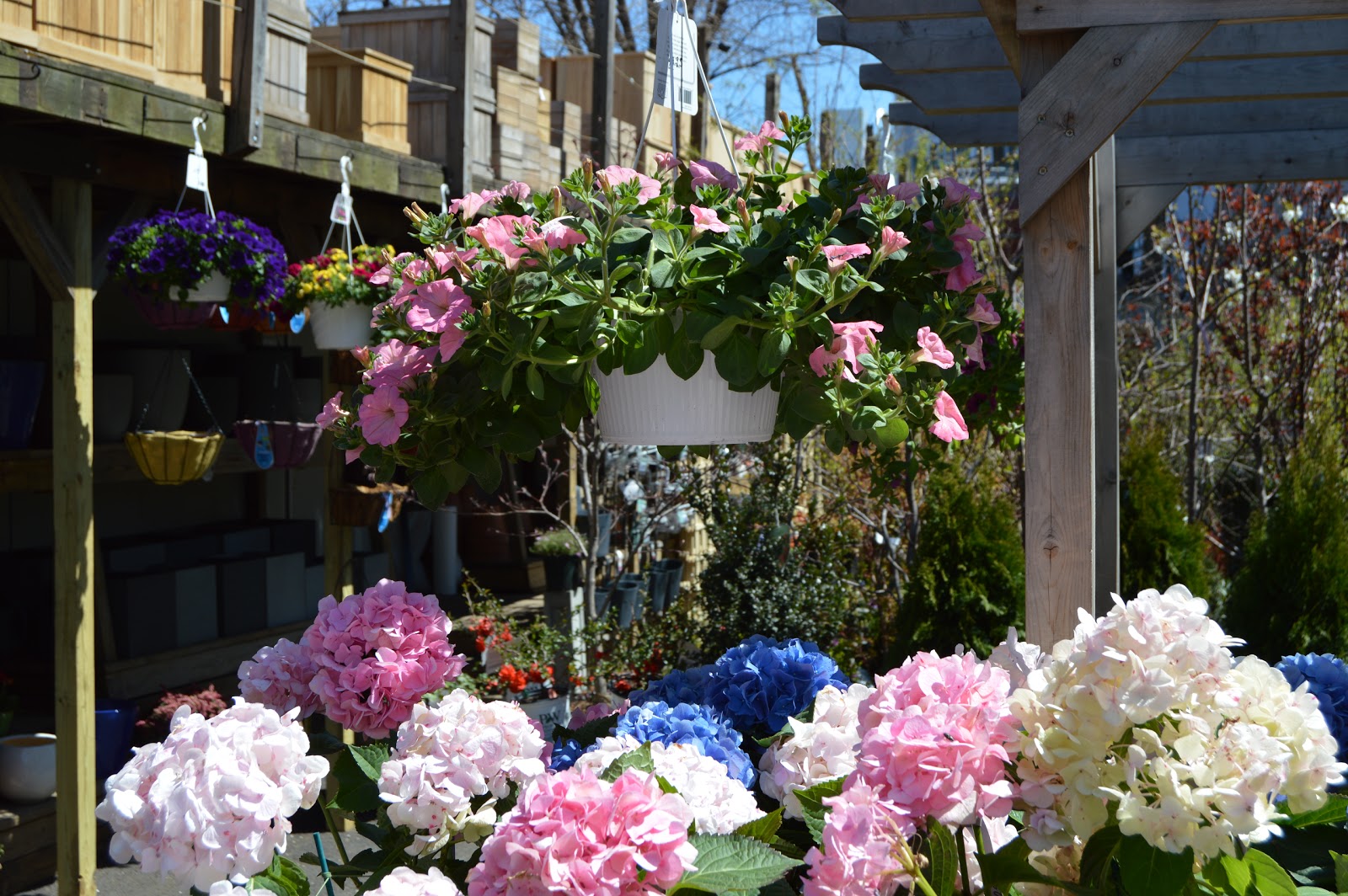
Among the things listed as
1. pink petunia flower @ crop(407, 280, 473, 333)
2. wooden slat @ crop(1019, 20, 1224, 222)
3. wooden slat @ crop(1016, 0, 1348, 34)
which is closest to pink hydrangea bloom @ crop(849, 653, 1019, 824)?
pink petunia flower @ crop(407, 280, 473, 333)

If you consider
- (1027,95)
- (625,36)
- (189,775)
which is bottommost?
(189,775)

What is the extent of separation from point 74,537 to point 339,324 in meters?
1.12

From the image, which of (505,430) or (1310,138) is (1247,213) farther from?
(505,430)

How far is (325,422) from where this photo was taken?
5.84ft

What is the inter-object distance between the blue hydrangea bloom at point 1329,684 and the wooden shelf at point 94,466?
3.95 meters

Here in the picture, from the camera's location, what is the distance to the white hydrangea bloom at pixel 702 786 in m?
1.24

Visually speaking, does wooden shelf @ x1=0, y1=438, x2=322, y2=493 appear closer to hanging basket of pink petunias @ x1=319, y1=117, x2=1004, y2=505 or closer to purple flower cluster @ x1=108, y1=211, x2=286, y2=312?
purple flower cluster @ x1=108, y1=211, x2=286, y2=312

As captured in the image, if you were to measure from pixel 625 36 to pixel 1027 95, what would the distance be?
11848 mm

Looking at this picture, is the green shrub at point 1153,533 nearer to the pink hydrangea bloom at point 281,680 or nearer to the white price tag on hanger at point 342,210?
the white price tag on hanger at point 342,210

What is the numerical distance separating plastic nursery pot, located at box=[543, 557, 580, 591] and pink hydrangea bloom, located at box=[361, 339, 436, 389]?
5.71 meters

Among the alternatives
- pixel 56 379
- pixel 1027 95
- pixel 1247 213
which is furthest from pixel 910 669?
pixel 1247 213

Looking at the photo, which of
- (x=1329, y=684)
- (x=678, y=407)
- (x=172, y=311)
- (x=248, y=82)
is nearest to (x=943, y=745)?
(x=678, y=407)

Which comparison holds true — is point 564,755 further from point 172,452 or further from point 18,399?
point 18,399

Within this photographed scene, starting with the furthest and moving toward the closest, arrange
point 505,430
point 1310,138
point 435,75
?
point 435,75 → point 1310,138 → point 505,430
